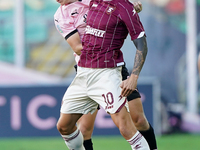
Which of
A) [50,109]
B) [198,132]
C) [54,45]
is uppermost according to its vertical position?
[54,45]

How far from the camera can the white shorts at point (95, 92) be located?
12.3 feet

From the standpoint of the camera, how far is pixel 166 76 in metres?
9.23

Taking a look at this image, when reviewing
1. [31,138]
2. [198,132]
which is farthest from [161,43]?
[31,138]

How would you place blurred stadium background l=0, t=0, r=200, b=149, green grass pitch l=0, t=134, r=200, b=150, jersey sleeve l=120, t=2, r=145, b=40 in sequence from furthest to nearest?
blurred stadium background l=0, t=0, r=200, b=149
green grass pitch l=0, t=134, r=200, b=150
jersey sleeve l=120, t=2, r=145, b=40

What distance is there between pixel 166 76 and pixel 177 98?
0.52 meters

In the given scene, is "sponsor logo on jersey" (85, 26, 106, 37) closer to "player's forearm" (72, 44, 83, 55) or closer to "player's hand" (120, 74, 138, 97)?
"player's forearm" (72, 44, 83, 55)

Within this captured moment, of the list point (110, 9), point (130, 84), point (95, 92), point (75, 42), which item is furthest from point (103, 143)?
point (110, 9)

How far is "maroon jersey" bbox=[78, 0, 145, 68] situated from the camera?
12.1ft

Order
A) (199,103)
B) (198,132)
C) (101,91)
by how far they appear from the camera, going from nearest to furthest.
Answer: (101,91) → (198,132) → (199,103)

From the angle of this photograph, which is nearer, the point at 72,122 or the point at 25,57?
the point at 72,122

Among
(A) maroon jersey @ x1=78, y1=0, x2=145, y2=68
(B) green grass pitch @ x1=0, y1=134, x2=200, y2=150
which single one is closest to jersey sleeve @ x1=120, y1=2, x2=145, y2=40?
(A) maroon jersey @ x1=78, y1=0, x2=145, y2=68

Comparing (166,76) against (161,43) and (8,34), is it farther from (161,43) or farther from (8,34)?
(8,34)

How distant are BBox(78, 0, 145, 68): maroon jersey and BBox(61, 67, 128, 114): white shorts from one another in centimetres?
7

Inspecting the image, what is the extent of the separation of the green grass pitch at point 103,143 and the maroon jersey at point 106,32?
2738mm
